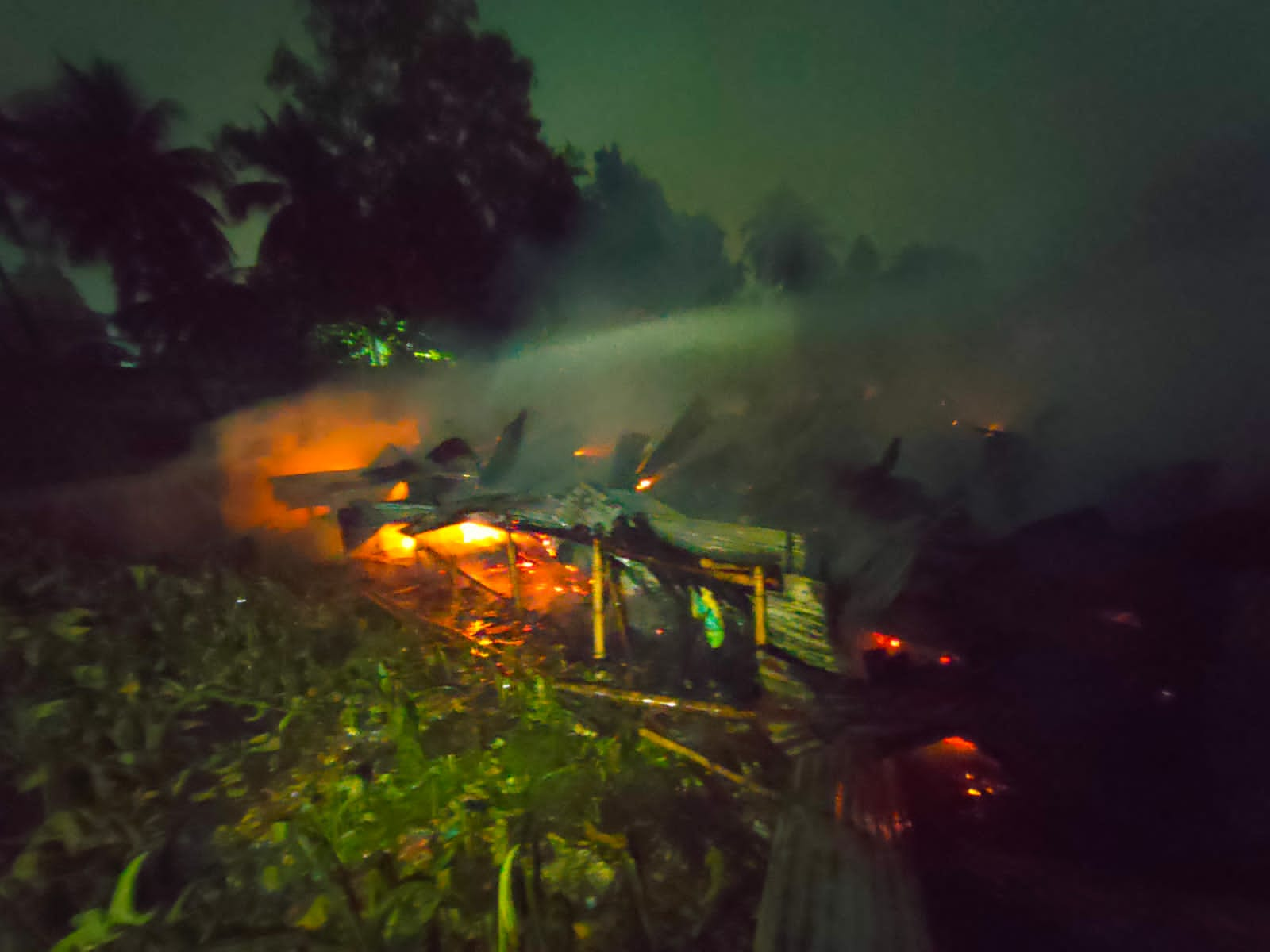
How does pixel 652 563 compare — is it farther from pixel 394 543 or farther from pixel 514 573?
pixel 394 543

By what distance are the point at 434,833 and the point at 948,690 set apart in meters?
3.76

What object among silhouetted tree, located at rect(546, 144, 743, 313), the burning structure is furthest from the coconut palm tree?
the burning structure

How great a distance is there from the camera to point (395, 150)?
15227mm

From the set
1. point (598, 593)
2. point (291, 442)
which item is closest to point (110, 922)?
point (598, 593)

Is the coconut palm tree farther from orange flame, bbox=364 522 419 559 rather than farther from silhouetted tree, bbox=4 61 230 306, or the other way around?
orange flame, bbox=364 522 419 559

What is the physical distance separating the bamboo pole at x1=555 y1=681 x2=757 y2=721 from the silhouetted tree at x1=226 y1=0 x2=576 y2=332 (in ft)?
45.2

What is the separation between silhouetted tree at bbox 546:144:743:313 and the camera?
17.2 m

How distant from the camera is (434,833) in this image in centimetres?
368

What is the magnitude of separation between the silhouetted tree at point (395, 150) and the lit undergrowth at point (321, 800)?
1161 cm

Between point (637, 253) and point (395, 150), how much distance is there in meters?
7.09

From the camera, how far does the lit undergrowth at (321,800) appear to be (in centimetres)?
297

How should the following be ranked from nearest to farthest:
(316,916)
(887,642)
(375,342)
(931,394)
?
(316,916) < (887,642) < (931,394) < (375,342)

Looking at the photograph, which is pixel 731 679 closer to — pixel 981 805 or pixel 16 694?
pixel 981 805

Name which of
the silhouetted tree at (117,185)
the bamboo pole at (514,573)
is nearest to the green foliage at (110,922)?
the bamboo pole at (514,573)
